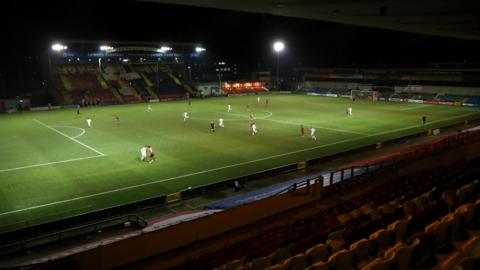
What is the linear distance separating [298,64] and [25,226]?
307 ft

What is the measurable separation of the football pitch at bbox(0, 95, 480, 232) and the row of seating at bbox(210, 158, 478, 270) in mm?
12695

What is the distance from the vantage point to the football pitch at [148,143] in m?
22.5

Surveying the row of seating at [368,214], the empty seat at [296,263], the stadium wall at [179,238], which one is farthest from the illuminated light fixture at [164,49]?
the empty seat at [296,263]

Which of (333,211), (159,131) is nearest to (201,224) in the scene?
(333,211)

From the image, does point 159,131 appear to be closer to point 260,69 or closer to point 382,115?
point 382,115

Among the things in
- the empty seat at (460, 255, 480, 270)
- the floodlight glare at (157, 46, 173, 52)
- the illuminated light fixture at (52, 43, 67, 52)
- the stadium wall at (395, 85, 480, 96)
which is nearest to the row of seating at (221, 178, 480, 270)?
the empty seat at (460, 255, 480, 270)

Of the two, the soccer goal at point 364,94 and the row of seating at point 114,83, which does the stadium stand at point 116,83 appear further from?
the soccer goal at point 364,94

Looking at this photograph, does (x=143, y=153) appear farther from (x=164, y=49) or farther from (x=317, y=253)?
(x=164, y=49)

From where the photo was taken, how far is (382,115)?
51.2 meters

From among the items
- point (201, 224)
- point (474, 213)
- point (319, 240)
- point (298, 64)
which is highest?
point (298, 64)

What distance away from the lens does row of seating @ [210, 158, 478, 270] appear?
931cm

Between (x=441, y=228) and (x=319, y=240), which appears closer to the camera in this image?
(x=441, y=228)

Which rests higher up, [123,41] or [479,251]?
[123,41]

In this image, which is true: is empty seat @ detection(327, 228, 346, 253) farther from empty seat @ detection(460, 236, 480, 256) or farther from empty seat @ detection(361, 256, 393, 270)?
empty seat @ detection(460, 236, 480, 256)
